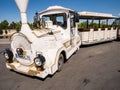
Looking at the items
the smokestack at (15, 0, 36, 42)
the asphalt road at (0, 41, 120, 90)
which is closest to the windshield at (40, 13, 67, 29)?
the smokestack at (15, 0, 36, 42)

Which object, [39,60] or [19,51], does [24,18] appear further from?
[39,60]

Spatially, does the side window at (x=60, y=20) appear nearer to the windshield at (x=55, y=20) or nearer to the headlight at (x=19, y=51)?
the windshield at (x=55, y=20)

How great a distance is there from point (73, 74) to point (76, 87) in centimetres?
92

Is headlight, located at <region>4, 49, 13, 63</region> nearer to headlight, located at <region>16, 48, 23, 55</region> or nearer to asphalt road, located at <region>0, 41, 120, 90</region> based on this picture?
headlight, located at <region>16, 48, 23, 55</region>

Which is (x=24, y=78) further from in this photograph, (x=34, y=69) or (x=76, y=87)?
(x=76, y=87)

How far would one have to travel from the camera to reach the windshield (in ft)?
18.9

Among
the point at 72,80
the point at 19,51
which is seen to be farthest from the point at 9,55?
the point at 72,80

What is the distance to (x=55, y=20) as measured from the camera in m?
6.21

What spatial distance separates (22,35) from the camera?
3871mm

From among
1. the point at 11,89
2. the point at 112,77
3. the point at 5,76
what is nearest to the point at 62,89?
the point at 11,89

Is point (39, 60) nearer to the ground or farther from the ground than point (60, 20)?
nearer to the ground

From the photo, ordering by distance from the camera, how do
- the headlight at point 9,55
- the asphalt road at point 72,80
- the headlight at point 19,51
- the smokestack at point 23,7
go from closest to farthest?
the asphalt road at point 72,80, the smokestack at point 23,7, the headlight at point 19,51, the headlight at point 9,55

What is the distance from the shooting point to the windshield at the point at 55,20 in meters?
5.77

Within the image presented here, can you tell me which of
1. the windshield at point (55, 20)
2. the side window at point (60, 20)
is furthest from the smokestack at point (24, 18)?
the side window at point (60, 20)
